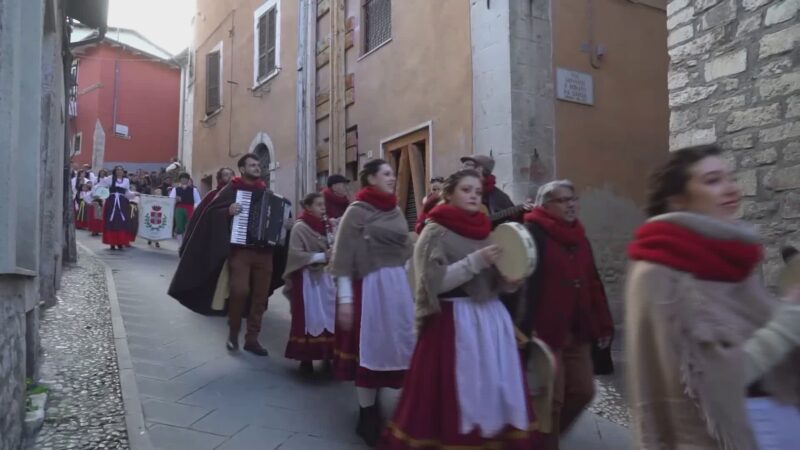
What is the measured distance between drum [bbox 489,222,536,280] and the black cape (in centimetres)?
Result: 368

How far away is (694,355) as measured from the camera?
1.88 meters

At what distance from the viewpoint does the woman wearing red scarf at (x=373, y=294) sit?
4.27 metres

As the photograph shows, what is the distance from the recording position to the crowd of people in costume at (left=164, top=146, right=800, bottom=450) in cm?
189

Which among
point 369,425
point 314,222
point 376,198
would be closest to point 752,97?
point 376,198

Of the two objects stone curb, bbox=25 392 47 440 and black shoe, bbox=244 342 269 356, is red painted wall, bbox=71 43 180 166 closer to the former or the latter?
black shoe, bbox=244 342 269 356

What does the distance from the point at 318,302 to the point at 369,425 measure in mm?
1715

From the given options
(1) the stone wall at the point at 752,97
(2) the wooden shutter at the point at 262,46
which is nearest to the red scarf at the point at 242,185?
(1) the stone wall at the point at 752,97

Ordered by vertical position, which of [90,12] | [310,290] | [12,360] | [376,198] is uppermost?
[90,12]

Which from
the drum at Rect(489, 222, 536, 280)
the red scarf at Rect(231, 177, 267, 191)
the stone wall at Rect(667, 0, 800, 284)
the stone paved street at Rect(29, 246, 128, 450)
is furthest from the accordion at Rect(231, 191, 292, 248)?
the stone wall at Rect(667, 0, 800, 284)

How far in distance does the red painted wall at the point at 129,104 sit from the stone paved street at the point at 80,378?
19.3 m

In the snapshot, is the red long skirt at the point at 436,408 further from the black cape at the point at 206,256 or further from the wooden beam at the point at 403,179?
the wooden beam at the point at 403,179

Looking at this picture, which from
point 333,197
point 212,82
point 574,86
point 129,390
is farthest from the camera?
point 212,82

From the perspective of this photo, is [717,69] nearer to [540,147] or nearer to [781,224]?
[781,224]

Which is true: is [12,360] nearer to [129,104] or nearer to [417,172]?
[417,172]
